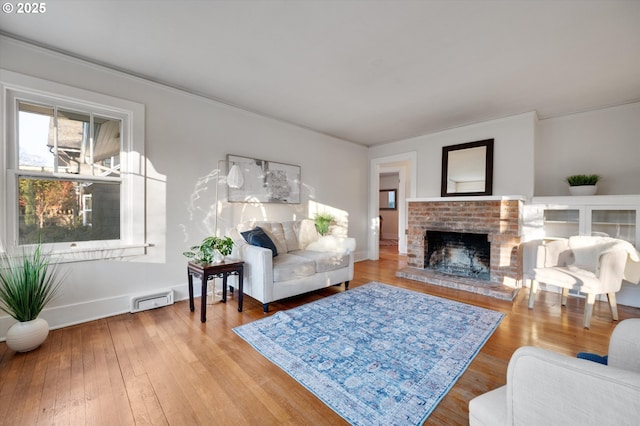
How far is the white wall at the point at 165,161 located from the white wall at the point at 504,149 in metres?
2.41

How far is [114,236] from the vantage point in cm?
282

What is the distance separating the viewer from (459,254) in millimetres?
4410

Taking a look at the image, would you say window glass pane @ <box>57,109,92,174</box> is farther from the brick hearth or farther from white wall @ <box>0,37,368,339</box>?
the brick hearth

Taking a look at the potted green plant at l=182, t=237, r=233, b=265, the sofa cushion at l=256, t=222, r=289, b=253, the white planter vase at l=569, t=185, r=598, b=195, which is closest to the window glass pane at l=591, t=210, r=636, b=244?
the white planter vase at l=569, t=185, r=598, b=195

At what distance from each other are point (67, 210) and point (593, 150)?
6307 millimetres

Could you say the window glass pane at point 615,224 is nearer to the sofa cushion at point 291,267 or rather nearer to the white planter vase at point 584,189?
the white planter vase at point 584,189

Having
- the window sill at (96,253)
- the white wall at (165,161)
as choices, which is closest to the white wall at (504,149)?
the white wall at (165,161)

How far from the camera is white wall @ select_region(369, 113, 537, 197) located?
3.78 meters

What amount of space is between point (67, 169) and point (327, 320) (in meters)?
2.90

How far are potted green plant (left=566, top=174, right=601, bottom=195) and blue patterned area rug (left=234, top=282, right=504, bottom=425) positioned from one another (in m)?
2.14

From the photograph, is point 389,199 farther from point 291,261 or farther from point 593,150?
point 291,261

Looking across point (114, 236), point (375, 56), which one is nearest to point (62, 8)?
point (114, 236)

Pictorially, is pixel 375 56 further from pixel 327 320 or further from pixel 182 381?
pixel 182 381

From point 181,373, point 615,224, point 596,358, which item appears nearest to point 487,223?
point 615,224
